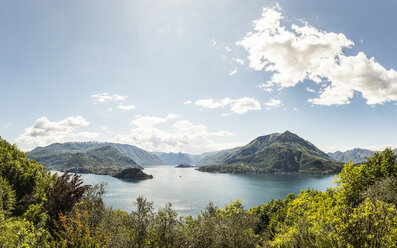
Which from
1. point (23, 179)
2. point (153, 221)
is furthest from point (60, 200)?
point (23, 179)

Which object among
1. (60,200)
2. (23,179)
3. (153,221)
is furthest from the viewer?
(23,179)

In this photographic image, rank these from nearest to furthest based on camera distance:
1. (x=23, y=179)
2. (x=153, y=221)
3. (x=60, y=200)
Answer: (x=153, y=221), (x=60, y=200), (x=23, y=179)

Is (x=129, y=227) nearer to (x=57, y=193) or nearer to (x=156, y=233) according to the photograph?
(x=156, y=233)

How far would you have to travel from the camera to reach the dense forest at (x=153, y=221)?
534 inches

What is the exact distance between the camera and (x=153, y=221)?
2969 cm

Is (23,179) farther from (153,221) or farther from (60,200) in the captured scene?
(153,221)

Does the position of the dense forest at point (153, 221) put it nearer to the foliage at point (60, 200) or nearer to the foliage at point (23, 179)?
the foliage at point (60, 200)

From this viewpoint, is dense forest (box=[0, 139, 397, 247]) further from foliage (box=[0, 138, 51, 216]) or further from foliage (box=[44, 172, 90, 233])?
foliage (box=[0, 138, 51, 216])

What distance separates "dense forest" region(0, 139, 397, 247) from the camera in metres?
13.6

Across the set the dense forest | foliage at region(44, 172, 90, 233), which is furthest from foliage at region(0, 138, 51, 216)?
foliage at region(44, 172, 90, 233)

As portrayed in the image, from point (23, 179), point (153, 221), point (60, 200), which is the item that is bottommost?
point (153, 221)

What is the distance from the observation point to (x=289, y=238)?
83.1 ft

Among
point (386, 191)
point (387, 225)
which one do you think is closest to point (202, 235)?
point (387, 225)

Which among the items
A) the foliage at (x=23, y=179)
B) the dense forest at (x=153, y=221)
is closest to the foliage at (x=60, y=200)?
the dense forest at (x=153, y=221)
